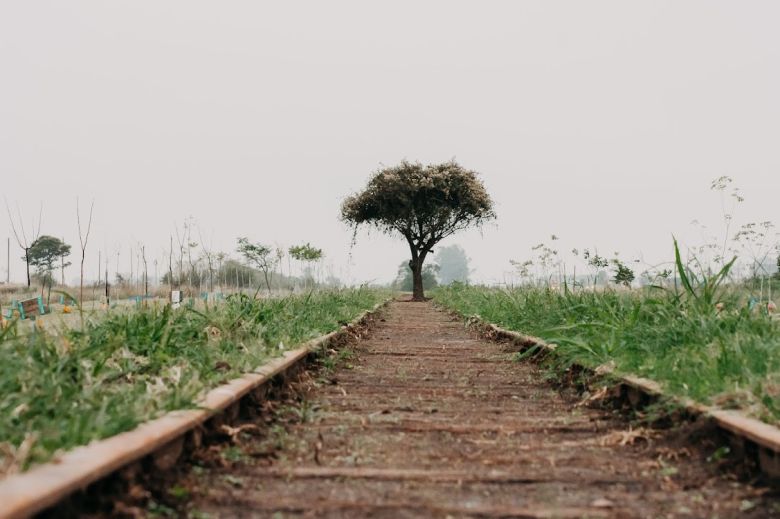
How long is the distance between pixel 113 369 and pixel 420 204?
24.8 m

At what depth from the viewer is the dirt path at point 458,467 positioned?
2.37 m

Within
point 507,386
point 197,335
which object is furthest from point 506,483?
point 197,335

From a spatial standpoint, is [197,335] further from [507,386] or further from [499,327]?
[499,327]

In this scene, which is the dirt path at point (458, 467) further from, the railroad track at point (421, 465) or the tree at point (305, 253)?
the tree at point (305, 253)

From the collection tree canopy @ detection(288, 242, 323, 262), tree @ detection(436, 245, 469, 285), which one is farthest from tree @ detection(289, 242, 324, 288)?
tree @ detection(436, 245, 469, 285)

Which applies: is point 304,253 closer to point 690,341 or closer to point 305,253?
point 305,253

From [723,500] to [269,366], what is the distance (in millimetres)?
2635

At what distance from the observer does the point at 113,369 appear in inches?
143

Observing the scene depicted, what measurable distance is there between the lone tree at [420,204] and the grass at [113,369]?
22007mm

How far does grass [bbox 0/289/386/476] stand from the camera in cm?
237

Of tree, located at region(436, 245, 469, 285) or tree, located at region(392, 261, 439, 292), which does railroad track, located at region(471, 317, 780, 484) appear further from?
tree, located at region(436, 245, 469, 285)

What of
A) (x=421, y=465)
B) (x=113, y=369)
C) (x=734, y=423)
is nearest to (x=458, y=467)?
(x=421, y=465)

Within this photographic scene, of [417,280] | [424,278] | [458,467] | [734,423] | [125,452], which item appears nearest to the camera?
[125,452]

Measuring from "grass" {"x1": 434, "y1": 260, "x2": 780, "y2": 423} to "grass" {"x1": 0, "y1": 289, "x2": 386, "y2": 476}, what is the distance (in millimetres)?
2257
